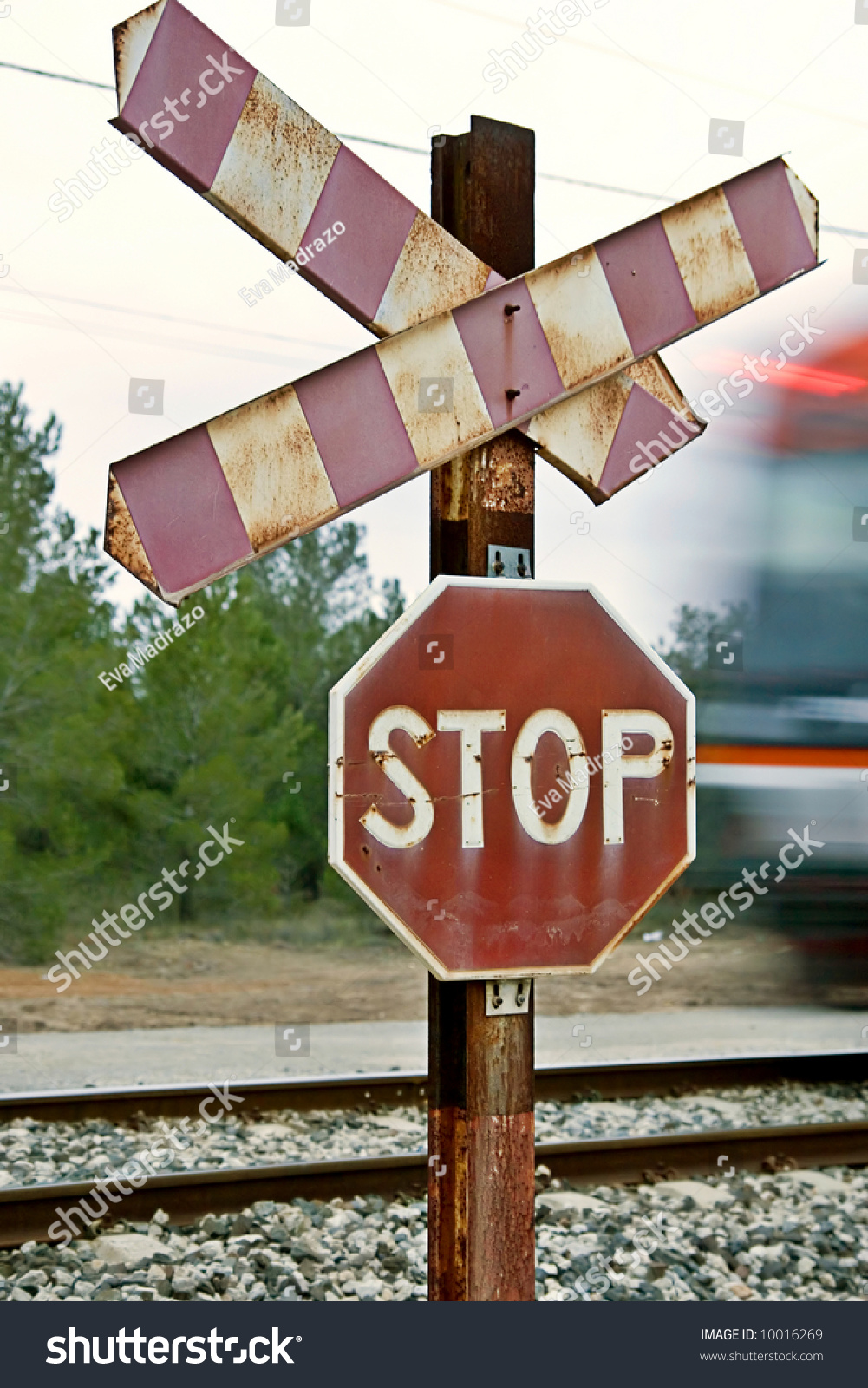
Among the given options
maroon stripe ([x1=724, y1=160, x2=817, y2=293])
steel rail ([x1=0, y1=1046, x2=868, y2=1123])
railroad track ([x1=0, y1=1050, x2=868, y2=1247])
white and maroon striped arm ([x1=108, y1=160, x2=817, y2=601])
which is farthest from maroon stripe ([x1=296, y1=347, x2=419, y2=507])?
steel rail ([x1=0, y1=1046, x2=868, y2=1123])

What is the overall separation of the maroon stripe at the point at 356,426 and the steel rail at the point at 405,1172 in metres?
3.48

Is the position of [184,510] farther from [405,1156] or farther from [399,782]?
[405,1156]

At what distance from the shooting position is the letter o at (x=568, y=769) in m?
2.07

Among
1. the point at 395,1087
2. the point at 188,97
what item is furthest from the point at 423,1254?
the point at 188,97

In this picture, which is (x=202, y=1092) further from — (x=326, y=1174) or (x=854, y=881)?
(x=854, y=881)

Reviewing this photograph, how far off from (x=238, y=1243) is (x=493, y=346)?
3.42 meters

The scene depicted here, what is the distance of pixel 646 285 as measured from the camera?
2.22 m

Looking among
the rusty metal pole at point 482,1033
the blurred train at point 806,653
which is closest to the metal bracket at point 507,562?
the rusty metal pole at point 482,1033

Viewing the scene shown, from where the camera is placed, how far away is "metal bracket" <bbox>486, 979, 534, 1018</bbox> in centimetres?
212

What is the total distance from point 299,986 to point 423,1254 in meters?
10.1

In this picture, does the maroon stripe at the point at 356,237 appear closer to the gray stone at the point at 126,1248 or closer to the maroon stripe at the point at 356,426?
the maroon stripe at the point at 356,426

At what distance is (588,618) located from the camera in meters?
2.20
